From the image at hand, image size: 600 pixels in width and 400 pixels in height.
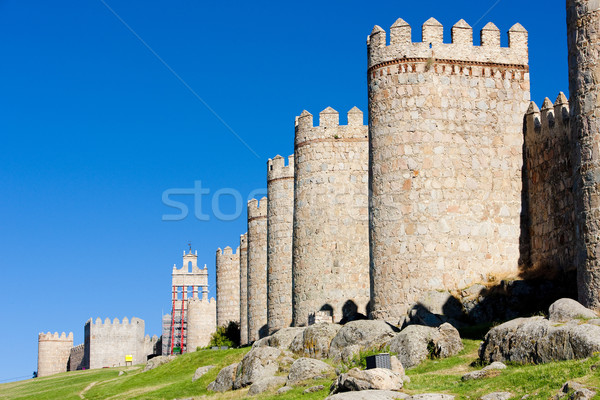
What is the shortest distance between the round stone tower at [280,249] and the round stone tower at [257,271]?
4355 millimetres

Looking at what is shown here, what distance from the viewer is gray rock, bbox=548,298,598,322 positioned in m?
18.0

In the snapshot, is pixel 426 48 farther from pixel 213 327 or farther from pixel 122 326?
pixel 122 326

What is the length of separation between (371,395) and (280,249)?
24.6m

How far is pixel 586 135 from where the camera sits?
19.7 metres

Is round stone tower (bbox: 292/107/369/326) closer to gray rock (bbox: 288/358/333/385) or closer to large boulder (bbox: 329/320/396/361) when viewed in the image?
large boulder (bbox: 329/320/396/361)

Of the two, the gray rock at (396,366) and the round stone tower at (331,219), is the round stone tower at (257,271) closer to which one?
the round stone tower at (331,219)

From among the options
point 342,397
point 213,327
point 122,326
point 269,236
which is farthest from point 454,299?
point 122,326

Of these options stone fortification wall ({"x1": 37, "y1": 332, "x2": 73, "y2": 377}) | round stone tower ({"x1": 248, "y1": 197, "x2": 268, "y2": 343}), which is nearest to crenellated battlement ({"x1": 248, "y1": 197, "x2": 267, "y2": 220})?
round stone tower ({"x1": 248, "y1": 197, "x2": 268, "y2": 343})

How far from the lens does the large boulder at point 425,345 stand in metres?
19.5

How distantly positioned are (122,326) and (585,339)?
192ft

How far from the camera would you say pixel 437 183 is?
25297 millimetres

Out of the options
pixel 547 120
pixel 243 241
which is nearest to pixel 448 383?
pixel 547 120

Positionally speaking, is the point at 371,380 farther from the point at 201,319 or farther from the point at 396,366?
the point at 201,319

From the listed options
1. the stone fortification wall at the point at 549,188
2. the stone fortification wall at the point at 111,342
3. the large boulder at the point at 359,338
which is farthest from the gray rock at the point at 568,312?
the stone fortification wall at the point at 111,342
